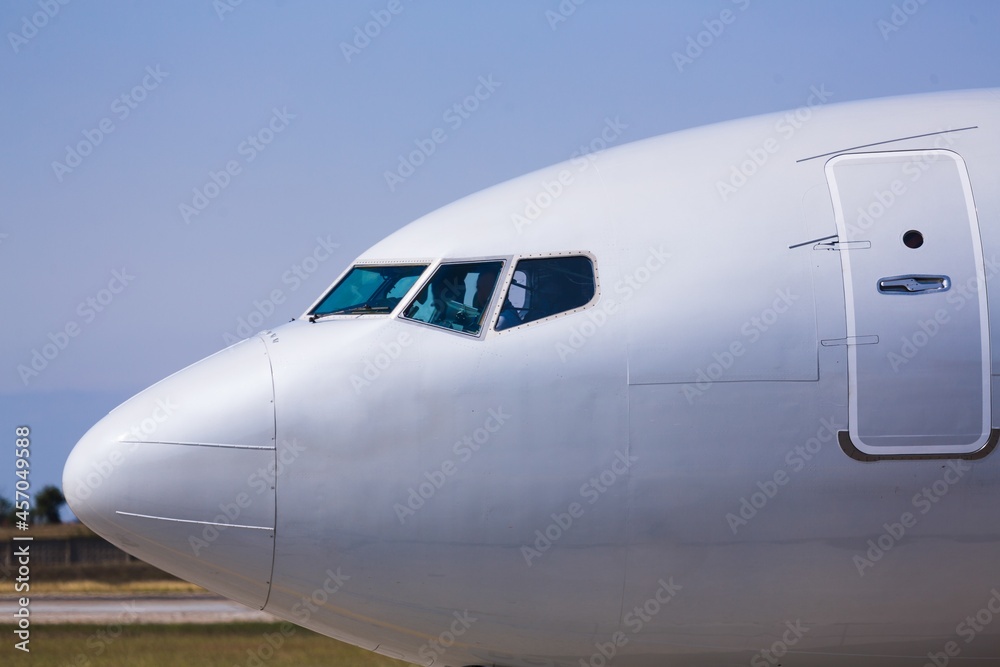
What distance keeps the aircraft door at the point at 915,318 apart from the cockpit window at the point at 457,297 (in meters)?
2.69

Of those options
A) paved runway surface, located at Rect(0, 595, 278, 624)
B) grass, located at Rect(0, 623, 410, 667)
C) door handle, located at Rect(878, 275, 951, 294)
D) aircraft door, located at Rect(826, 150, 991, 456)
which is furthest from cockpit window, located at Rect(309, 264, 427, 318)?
paved runway surface, located at Rect(0, 595, 278, 624)

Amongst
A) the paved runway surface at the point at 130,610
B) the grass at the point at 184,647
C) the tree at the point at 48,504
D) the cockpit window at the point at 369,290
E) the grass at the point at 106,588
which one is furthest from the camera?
the tree at the point at 48,504

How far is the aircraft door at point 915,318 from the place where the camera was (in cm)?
867

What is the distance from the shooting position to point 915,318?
28.8ft

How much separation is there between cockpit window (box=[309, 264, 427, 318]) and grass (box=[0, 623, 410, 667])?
11.2 m

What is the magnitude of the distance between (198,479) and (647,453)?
3324 mm

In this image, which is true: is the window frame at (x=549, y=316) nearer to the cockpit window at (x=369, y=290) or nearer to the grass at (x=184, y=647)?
the cockpit window at (x=369, y=290)

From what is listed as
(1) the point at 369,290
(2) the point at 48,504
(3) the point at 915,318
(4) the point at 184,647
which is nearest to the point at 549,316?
(1) the point at 369,290

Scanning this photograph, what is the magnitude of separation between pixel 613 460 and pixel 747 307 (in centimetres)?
151

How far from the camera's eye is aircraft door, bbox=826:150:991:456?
8672 mm

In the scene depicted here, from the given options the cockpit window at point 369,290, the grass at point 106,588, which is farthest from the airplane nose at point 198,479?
the grass at point 106,588

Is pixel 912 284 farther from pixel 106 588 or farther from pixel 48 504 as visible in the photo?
pixel 48 504

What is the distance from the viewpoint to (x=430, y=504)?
29.0 ft

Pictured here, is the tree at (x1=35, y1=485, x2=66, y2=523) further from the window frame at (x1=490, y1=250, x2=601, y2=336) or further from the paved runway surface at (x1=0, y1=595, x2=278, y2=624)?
the window frame at (x1=490, y1=250, x2=601, y2=336)
